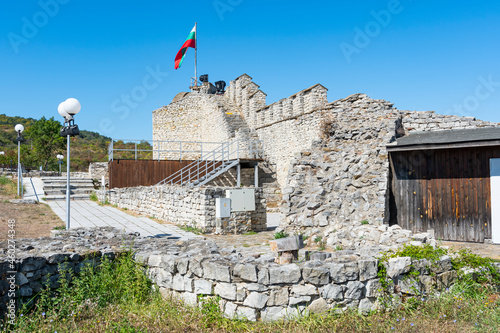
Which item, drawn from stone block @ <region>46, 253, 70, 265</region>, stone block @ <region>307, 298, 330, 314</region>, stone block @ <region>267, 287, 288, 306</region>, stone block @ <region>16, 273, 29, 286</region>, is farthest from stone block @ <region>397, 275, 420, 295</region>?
stone block @ <region>16, 273, 29, 286</region>

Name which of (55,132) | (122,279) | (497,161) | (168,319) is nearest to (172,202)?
(122,279)

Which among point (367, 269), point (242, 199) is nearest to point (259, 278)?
point (367, 269)

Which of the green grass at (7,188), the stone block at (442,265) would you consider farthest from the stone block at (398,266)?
the green grass at (7,188)

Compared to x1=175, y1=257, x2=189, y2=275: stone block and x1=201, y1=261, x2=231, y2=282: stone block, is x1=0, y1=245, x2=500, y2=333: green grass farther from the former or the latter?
x1=175, y1=257, x2=189, y2=275: stone block

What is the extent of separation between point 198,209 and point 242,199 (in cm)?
141

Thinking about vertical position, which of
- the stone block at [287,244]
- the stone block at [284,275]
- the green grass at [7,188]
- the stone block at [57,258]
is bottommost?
the stone block at [284,275]

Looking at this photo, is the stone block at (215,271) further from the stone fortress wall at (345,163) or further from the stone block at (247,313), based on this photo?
the stone fortress wall at (345,163)

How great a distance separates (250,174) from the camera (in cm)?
2072

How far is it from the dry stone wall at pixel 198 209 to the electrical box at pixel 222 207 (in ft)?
0.74

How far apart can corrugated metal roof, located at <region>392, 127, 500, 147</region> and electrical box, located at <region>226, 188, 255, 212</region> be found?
4.64 metres

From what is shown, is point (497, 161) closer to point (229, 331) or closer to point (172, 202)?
point (229, 331)

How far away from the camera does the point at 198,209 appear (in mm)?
11391

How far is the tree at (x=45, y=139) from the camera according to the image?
37.8m

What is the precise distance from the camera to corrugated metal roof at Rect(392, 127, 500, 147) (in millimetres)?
8258
